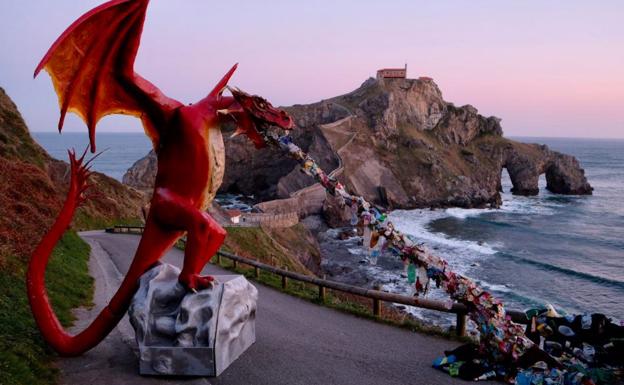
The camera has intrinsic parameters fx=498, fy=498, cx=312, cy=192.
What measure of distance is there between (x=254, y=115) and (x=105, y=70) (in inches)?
76.8

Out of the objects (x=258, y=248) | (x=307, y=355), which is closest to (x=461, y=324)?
(x=307, y=355)

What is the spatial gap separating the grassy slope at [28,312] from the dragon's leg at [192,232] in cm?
192

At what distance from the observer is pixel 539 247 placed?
1359 inches

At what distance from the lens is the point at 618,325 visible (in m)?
5.65

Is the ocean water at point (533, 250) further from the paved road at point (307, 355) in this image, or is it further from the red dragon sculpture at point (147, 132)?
the red dragon sculpture at point (147, 132)

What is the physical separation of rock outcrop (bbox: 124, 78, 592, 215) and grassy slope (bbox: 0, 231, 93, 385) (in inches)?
1300

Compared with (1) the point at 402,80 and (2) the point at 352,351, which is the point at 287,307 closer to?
(2) the point at 352,351

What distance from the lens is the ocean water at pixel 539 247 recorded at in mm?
23781

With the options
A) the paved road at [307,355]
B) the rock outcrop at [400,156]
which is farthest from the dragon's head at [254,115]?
the rock outcrop at [400,156]

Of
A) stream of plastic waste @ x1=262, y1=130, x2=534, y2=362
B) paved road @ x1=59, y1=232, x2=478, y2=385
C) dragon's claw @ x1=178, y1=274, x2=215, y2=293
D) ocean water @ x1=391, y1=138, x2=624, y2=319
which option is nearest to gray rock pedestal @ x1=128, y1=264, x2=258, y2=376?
dragon's claw @ x1=178, y1=274, x2=215, y2=293

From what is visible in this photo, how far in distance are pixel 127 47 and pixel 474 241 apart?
33.8 metres

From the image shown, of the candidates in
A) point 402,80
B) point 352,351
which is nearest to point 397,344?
point 352,351

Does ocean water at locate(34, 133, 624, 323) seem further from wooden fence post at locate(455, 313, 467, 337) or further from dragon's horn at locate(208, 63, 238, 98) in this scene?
dragon's horn at locate(208, 63, 238, 98)

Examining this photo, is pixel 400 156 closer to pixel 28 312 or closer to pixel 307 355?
pixel 307 355
